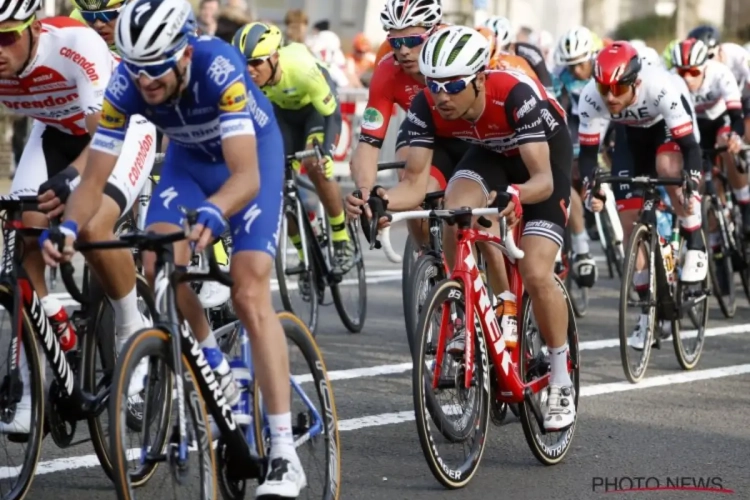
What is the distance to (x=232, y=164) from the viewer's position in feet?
17.7

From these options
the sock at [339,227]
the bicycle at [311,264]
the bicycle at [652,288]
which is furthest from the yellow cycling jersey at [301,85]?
the bicycle at [652,288]

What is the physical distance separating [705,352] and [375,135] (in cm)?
293

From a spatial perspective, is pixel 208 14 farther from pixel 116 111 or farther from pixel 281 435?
pixel 281 435

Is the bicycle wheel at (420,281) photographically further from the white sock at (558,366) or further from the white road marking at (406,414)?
the white sock at (558,366)

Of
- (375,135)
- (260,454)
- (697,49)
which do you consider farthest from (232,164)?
(697,49)

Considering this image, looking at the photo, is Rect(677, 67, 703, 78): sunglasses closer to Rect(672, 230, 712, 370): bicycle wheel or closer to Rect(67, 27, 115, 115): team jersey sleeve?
Rect(672, 230, 712, 370): bicycle wheel

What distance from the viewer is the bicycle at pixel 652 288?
9.21 metres

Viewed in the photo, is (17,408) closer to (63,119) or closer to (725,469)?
(63,119)

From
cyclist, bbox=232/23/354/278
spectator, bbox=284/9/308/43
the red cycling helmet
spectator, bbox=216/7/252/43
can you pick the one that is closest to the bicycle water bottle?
the red cycling helmet

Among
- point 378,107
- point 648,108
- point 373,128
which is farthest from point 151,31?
point 648,108

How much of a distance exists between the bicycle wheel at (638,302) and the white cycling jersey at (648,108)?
2.56ft

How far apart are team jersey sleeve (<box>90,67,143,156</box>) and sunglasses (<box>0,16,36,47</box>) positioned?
31.7 inches

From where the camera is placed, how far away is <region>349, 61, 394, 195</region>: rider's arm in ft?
27.7

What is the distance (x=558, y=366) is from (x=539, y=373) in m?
0.10
